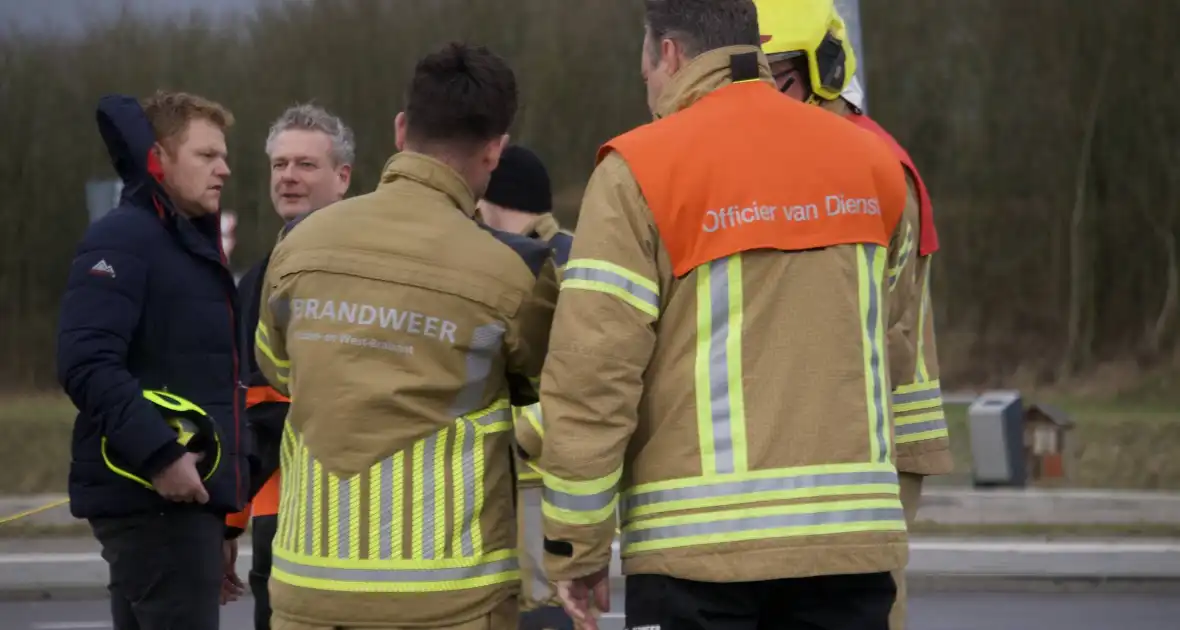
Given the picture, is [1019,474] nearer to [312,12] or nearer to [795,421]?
[795,421]

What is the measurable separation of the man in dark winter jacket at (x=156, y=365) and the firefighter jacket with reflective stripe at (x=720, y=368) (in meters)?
1.40

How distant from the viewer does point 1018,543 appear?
35.5 ft

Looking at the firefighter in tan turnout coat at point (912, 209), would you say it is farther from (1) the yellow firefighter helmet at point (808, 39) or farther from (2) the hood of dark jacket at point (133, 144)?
(2) the hood of dark jacket at point (133, 144)

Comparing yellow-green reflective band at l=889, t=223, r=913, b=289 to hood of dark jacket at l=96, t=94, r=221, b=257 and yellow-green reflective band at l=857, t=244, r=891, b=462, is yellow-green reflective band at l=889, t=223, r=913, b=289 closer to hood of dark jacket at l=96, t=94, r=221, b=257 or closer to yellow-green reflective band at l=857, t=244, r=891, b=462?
yellow-green reflective band at l=857, t=244, r=891, b=462

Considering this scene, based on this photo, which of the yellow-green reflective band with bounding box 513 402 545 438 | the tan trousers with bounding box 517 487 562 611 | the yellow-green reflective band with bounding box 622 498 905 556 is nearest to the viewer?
the yellow-green reflective band with bounding box 622 498 905 556

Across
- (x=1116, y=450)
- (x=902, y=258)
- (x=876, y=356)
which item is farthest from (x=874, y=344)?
(x=1116, y=450)

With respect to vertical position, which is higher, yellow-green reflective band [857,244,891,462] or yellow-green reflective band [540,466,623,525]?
yellow-green reflective band [857,244,891,462]

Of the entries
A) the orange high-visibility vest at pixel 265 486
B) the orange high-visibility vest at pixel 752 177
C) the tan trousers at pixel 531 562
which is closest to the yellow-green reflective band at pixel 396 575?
the orange high-visibility vest at pixel 752 177

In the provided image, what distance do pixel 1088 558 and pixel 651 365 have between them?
7.59 meters

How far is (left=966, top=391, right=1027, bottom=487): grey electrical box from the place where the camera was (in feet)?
43.1

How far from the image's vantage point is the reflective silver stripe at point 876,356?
3250mm

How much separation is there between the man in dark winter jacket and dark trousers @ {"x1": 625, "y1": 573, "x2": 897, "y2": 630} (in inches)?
58.0

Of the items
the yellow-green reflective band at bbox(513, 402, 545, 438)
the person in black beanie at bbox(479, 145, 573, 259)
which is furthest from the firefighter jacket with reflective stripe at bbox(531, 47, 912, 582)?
the person in black beanie at bbox(479, 145, 573, 259)

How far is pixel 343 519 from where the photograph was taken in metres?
3.18
